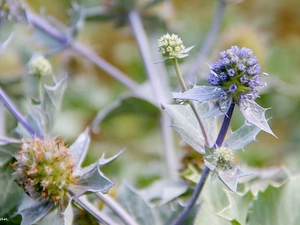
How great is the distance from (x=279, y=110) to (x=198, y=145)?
85 cm

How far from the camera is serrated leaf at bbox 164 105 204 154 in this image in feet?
1.57

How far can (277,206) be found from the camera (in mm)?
578

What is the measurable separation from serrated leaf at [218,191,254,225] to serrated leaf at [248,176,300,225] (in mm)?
11

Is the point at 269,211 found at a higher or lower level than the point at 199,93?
lower

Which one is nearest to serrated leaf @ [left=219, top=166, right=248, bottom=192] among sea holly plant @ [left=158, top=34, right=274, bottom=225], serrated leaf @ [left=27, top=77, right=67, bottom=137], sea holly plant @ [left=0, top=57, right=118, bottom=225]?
sea holly plant @ [left=158, top=34, right=274, bottom=225]

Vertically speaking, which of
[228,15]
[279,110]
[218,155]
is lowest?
[279,110]

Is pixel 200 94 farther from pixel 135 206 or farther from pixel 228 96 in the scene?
pixel 135 206

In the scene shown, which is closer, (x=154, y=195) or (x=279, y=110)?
(x=154, y=195)

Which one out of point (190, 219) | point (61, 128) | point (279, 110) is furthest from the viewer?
point (279, 110)

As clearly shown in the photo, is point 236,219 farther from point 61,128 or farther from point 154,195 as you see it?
point 61,128

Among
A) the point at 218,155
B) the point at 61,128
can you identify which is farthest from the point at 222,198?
the point at 61,128

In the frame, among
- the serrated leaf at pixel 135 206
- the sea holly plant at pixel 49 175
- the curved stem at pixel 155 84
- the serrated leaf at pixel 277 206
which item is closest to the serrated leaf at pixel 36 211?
the sea holly plant at pixel 49 175

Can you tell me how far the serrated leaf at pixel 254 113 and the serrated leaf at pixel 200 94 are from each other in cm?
3

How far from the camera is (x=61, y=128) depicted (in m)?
1.17
